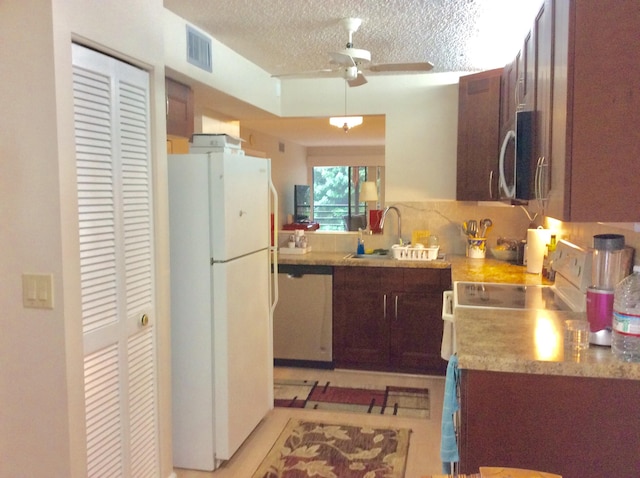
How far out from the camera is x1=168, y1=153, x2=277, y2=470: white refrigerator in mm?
2715

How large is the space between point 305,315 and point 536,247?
1.82m

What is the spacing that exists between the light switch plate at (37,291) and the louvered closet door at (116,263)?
139 millimetres

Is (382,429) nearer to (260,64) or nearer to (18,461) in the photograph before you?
(18,461)

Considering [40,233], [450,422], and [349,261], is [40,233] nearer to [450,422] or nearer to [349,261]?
[450,422]

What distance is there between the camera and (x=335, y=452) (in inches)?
119

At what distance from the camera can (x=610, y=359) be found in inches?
65.5

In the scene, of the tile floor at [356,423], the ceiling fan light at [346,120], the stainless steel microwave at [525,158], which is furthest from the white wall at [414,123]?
the stainless steel microwave at [525,158]

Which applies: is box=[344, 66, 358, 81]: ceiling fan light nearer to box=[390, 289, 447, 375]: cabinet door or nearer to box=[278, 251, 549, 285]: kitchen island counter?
box=[278, 251, 549, 285]: kitchen island counter

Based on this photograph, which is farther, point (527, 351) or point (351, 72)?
point (351, 72)

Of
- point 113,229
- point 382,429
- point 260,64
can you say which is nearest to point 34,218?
point 113,229

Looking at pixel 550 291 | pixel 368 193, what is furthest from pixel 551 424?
pixel 368 193

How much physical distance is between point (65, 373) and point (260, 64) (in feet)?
9.56

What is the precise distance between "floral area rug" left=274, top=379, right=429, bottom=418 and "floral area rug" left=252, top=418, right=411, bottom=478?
0.92 ft

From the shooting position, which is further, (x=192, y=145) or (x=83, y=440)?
(x=192, y=145)
